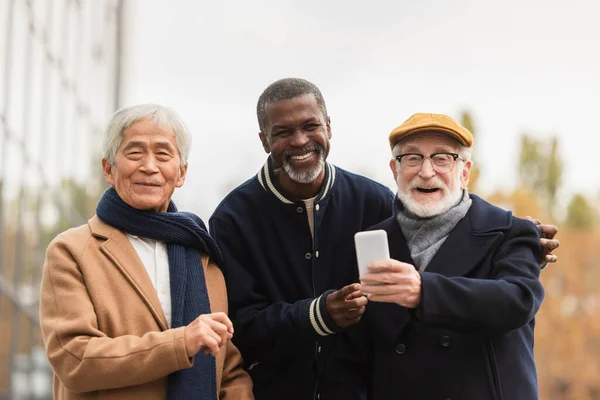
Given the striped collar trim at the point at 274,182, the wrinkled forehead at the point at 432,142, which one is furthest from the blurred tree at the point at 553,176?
the wrinkled forehead at the point at 432,142

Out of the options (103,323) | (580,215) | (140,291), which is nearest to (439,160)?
(140,291)

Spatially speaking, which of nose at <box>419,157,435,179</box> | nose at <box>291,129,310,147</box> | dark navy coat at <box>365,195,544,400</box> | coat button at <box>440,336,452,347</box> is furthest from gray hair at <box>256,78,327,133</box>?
coat button at <box>440,336,452,347</box>

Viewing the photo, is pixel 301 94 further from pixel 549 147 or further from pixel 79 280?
pixel 549 147

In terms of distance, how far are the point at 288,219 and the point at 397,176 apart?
55 cm

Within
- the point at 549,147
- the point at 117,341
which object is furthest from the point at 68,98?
the point at 549,147

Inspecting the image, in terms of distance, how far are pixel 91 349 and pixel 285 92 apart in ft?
4.56

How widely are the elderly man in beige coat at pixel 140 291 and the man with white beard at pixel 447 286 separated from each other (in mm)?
601

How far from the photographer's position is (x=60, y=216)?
10742 millimetres

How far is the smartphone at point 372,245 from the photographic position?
9.25 feet

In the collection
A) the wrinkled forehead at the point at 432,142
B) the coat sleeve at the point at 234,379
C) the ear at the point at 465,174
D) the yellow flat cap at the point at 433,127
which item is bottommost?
the coat sleeve at the point at 234,379

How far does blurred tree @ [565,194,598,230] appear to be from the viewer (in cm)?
3556

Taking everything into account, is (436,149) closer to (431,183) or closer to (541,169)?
(431,183)

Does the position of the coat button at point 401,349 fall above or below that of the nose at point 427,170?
below

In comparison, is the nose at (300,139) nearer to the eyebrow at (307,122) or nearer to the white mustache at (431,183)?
the eyebrow at (307,122)
